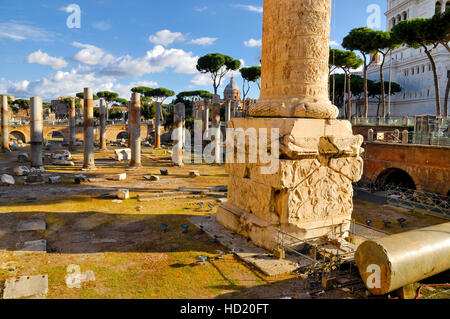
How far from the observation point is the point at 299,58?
654 cm

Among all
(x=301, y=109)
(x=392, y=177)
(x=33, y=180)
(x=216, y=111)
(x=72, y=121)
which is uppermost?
(x=216, y=111)

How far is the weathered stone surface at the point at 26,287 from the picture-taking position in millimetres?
4469

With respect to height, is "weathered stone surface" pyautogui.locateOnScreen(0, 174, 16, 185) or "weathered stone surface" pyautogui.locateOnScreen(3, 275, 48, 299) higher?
"weathered stone surface" pyautogui.locateOnScreen(0, 174, 16, 185)

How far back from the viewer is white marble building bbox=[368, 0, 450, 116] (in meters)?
34.3

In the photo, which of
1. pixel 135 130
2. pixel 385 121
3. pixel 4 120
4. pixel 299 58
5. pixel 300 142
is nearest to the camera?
pixel 300 142

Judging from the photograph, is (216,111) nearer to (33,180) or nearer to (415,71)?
(33,180)

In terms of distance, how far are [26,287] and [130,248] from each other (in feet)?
6.62

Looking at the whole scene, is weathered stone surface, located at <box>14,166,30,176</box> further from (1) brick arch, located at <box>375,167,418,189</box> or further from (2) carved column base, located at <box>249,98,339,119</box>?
(1) brick arch, located at <box>375,167,418,189</box>

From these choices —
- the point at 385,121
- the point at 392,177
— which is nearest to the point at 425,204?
the point at 392,177

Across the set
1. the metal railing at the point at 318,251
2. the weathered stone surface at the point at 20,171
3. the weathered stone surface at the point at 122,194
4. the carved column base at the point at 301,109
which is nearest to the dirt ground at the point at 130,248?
the weathered stone surface at the point at 122,194

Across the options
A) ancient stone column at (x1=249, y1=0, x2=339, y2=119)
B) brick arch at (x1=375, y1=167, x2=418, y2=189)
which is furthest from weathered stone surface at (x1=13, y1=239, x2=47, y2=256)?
brick arch at (x1=375, y1=167, x2=418, y2=189)

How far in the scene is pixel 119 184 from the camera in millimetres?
13383

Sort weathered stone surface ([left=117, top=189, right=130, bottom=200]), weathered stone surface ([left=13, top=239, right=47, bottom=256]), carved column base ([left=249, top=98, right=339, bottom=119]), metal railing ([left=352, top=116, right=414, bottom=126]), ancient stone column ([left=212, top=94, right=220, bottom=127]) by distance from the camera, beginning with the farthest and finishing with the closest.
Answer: ancient stone column ([left=212, top=94, right=220, bottom=127])
metal railing ([left=352, top=116, right=414, bottom=126])
weathered stone surface ([left=117, top=189, right=130, bottom=200])
carved column base ([left=249, top=98, right=339, bottom=119])
weathered stone surface ([left=13, top=239, right=47, bottom=256])

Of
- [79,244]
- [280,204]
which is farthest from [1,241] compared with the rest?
[280,204]
